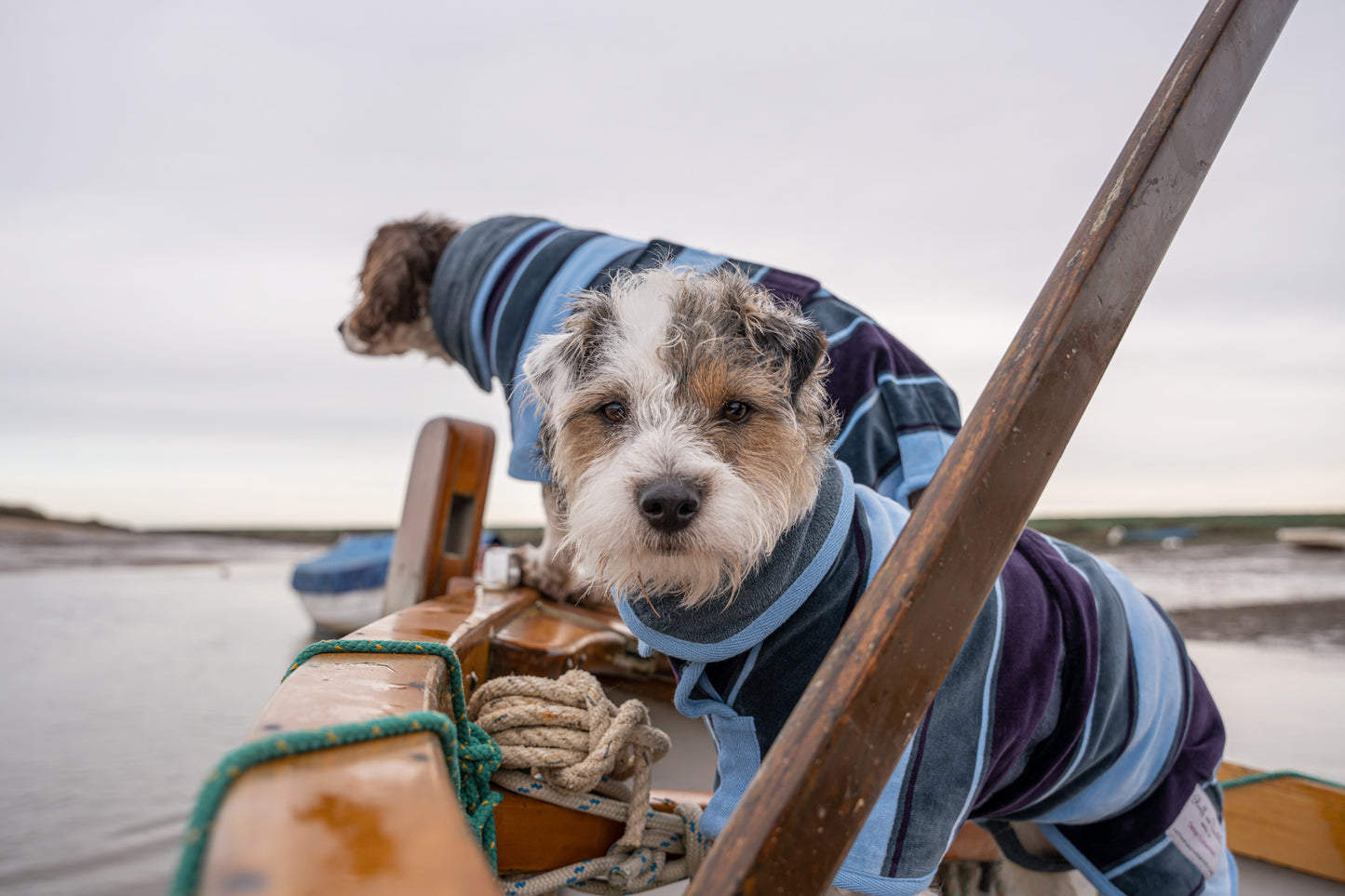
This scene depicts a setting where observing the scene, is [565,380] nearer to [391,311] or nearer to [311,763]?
[311,763]

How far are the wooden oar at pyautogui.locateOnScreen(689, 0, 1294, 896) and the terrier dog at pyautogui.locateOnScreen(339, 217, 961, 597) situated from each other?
1.77ft

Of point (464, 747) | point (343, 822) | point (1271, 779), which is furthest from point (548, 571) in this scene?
point (1271, 779)

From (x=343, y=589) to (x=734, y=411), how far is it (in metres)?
7.29

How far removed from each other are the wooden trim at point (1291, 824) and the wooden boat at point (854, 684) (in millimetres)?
2509

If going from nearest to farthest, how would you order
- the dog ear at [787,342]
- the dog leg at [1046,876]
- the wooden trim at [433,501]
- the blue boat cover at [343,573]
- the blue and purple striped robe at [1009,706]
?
the blue and purple striped robe at [1009,706] → the dog ear at [787,342] → the dog leg at [1046,876] → the wooden trim at [433,501] → the blue boat cover at [343,573]

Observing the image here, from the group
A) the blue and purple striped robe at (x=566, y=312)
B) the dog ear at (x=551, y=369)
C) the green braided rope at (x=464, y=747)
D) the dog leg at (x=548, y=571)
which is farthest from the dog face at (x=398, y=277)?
the green braided rope at (x=464, y=747)

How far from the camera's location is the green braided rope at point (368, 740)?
1.59 feet

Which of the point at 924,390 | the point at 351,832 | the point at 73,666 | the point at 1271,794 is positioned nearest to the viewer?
the point at 351,832

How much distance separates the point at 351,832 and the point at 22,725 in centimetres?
547

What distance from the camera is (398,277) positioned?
3.85 m

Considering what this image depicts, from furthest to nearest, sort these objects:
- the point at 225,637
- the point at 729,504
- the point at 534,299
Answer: the point at 225,637 < the point at 534,299 < the point at 729,504

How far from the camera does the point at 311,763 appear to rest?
0.60 metres

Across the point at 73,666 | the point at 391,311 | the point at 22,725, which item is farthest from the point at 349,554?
the point at 391,311

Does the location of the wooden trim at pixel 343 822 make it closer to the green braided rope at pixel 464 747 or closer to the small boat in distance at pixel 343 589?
the green braided rope at pixel 464 747
